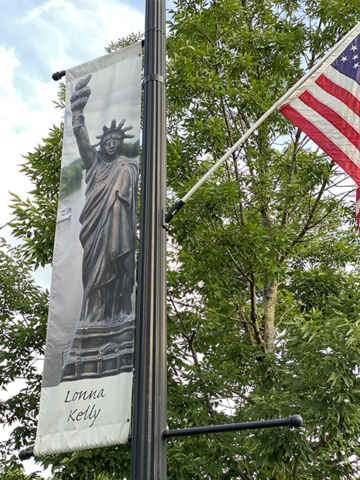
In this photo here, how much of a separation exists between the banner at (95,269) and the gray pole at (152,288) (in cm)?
37

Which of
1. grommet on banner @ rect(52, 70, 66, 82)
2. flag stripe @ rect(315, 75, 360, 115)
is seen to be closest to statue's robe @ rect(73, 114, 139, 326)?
grommet on banner @ rect(52, 70, 66, 82)

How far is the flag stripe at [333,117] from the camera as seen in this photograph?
5648 millimetres

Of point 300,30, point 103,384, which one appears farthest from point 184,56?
point 103,384

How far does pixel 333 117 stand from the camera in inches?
224

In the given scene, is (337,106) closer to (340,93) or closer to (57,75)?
(340,93)

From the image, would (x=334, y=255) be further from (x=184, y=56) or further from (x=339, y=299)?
(x=184, y=56)

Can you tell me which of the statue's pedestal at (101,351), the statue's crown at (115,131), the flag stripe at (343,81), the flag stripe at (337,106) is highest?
the flag stripe at (343,81)

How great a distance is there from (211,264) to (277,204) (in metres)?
3.06

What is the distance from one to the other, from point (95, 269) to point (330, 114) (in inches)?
125

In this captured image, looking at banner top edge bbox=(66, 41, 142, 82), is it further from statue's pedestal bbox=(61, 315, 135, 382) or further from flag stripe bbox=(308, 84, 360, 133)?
statue's pedestal bbox=(61, 315, 135, 382)

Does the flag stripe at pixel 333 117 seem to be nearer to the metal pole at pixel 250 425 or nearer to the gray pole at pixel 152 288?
the gray pole at pixel 152 288

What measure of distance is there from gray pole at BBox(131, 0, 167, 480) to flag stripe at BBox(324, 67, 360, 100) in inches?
84.1

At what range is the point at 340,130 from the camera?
564 cm

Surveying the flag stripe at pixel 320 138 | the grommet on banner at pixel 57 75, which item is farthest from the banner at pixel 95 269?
the flag stripe at pixel 320 138
